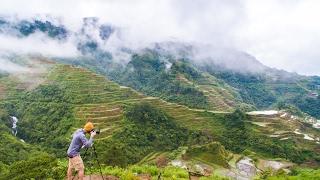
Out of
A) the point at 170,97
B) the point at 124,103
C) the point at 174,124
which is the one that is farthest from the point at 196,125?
the point at 170,97

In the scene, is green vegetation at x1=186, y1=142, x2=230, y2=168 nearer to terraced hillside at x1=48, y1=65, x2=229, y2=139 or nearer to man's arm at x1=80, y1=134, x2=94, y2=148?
terraced hillside at x1=48, y1=65, x2=229, y2=139

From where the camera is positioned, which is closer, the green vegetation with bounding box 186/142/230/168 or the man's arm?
the man's arm

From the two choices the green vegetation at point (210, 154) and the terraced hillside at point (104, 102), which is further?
the terraced hillside at point (104, 102)

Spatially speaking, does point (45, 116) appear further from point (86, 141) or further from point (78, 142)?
point (86, 141)

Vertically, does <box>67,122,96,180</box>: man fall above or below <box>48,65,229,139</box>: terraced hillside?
above

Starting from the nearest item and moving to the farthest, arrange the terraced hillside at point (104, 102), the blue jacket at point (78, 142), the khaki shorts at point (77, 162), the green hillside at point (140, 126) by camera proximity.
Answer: the blue jacket at point (78, 142)
the khaki shorts at point (77, 162)
the green hillside at point (140, 126)
the terraced hillside at point (104, 102)

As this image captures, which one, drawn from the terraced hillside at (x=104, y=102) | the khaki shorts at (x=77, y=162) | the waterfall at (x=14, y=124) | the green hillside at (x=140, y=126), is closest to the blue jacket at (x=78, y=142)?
the khaki shorts at (x=77, y=162)

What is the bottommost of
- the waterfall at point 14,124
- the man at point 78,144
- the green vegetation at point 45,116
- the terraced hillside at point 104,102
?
the waterfall at point 14,124

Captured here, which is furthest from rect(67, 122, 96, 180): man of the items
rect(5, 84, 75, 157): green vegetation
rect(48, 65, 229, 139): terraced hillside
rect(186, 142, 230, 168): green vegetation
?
rect(48, 65, 229, 139): terraced hillside

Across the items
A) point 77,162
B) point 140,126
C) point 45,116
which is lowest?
point 45,116

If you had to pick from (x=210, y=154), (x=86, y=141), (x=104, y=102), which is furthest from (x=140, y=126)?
(x=86, y=141)

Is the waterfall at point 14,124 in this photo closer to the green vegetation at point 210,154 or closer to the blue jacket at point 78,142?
the green vegetation at point 210,154

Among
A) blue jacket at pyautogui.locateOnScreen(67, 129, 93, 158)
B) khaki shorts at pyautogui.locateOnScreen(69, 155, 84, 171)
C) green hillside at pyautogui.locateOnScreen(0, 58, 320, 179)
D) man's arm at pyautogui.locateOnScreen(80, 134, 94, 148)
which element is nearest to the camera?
man's arm at pyautogui.locateOnScreen(80, 134, 94, 148)

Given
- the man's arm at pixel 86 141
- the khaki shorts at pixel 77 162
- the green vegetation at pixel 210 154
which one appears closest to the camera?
the man's arm at pixel 86 141
